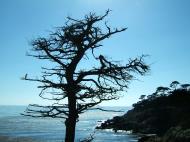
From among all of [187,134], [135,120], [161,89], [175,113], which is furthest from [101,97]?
[161,89]

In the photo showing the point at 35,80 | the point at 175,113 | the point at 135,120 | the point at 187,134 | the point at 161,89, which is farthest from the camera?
the point at 161,89

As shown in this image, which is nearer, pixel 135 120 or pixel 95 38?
pixel 95 38

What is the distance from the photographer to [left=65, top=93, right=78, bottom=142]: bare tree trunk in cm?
671

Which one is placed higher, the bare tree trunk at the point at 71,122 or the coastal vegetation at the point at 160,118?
the coastal vegetation at the point at 160,118

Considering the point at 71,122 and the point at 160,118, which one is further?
the point at 160,118

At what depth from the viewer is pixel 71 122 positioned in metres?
6.84

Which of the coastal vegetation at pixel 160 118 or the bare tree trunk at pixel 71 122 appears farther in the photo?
the coastal vegetation at pixel 160 118

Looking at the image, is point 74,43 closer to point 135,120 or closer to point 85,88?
point 85,88

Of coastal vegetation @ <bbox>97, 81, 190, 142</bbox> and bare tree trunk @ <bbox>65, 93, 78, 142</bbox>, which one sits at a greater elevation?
coastal vegetation @ <bbox>97, 81, 190, 142</bbox>

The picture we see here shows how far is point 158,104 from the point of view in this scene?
368ft

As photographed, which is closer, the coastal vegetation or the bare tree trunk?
the bare tree trunk

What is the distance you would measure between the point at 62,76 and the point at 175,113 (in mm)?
91657

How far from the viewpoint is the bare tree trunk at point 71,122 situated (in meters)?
6.71

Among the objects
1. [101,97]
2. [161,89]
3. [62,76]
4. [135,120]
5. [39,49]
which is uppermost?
[161,89]
